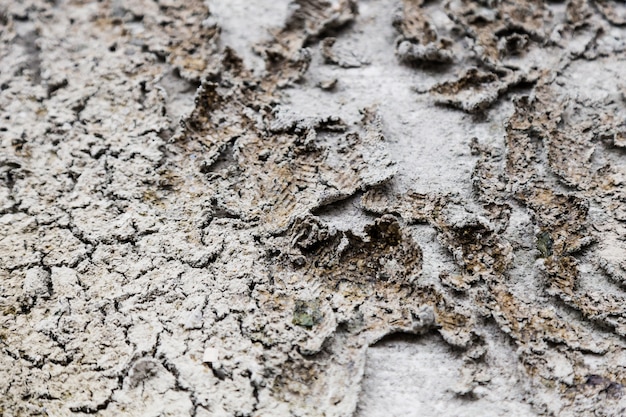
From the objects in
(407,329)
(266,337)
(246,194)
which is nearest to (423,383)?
(407,329)

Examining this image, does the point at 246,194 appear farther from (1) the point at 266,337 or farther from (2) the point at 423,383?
(2) the point at 423,383

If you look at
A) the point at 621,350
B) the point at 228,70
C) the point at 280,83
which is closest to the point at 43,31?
the point at 228,70

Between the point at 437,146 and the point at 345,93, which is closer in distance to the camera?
the point at 437,146

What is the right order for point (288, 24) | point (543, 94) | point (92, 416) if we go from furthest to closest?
point (288, 24) → point (543, 94) → point (92, 416)

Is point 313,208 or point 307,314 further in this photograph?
point 313,208

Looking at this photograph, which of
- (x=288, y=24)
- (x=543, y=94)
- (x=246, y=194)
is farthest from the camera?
(x=288, y=24)

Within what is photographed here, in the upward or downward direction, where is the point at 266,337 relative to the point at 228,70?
downward
